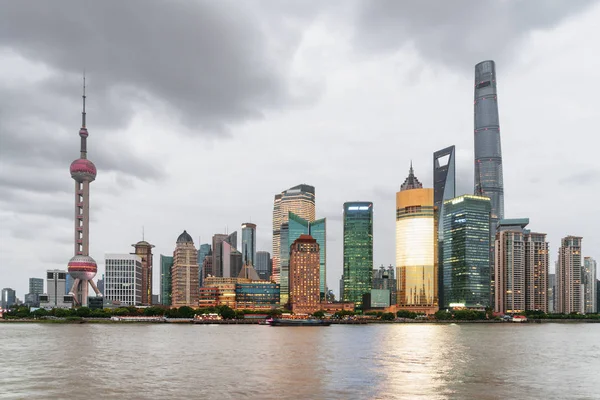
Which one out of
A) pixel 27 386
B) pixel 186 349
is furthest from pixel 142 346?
pixel 27 386

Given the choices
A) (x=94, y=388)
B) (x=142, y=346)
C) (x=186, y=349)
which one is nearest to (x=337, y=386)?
(x=94, y=388)

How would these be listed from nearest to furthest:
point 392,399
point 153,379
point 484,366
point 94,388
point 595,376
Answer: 1. point 392,399
2. point 94,388
3. point 153,379
4. point 595,376
5. point 484,366

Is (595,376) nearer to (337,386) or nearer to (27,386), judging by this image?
(337,386)

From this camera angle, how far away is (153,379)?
78125 mm

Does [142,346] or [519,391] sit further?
[142,346]

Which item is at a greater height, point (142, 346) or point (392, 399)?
point (392, 399)

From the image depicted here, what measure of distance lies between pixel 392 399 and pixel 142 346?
83.5m

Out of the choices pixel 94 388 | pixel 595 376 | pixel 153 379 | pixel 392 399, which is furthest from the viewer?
pixel 595 376

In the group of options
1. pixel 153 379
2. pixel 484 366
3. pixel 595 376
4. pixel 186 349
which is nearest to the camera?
pixel 153 379

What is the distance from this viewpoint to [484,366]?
3748 inches

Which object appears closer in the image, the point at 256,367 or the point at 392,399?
the point at 392,399

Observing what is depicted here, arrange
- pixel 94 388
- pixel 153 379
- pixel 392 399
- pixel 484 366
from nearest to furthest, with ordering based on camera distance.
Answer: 1. pixel 392 399
2. pixel 94 388
3. pixel 153 379
4. pixel 484 366

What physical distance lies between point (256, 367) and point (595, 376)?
51.8 m

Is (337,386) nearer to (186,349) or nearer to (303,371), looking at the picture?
(303,371)
